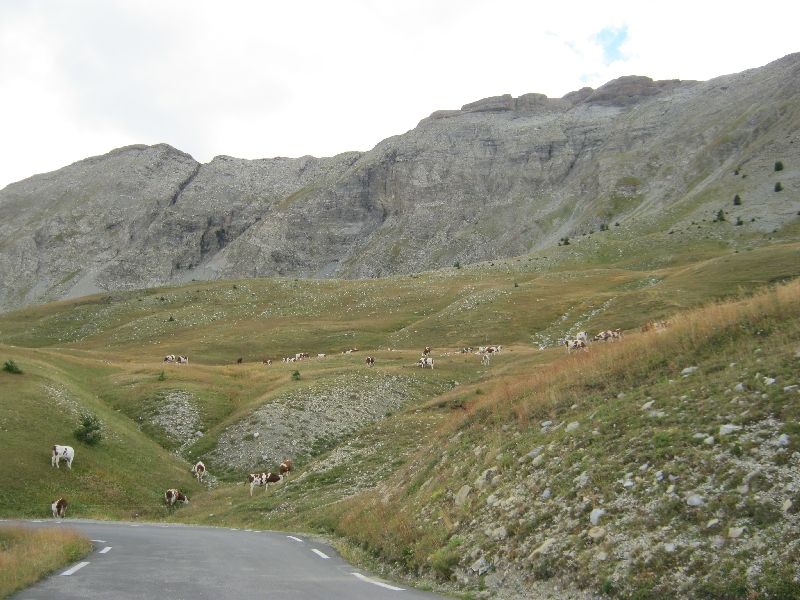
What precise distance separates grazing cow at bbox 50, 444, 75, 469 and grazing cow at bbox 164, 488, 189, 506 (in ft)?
18.4

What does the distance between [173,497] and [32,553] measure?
61.6 ft

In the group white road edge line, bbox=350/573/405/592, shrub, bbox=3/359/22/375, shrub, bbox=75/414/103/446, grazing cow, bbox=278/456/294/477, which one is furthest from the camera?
shrub, bbox=3/359/22/375

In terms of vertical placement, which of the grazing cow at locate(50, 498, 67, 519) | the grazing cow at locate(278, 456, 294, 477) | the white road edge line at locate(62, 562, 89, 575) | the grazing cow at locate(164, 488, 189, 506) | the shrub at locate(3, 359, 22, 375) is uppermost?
the shrub at locate(3, 359, 22, 375)

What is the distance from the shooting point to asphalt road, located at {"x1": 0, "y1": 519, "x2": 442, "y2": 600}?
12.0 metres

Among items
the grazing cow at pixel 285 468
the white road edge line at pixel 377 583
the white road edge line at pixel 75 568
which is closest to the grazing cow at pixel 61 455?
the grazing cow at pixel 285 468

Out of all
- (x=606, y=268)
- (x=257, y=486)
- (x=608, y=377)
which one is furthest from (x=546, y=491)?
(x=606, y=268)

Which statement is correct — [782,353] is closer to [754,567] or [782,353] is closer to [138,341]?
[754,567]

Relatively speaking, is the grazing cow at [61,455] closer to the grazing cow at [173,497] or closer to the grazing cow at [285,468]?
the grazing cow at [173,497]

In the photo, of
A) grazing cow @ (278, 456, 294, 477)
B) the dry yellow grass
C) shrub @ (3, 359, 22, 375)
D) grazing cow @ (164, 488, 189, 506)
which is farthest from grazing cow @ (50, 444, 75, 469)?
the dry yellow grass

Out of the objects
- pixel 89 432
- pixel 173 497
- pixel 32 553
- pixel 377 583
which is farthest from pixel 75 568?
pixel 89 432

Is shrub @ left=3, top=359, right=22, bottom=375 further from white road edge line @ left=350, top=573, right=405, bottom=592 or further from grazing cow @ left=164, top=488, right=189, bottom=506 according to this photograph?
white road edge line @ left=350, top=573, right=405, bottom=592

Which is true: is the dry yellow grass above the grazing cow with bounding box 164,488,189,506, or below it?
above

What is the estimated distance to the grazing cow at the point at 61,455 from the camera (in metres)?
34.1

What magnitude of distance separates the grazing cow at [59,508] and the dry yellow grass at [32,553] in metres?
10.4
